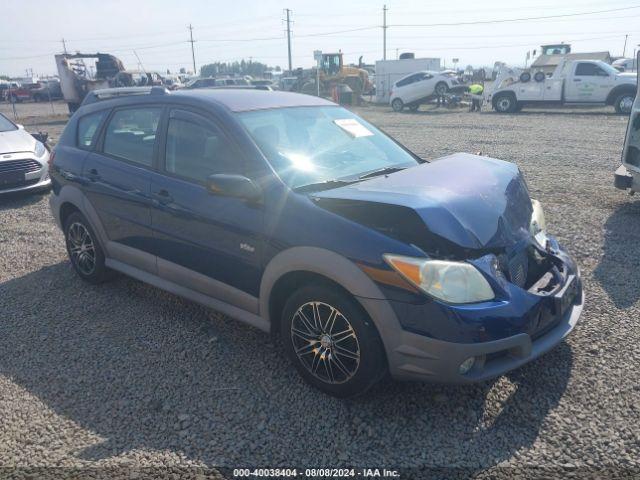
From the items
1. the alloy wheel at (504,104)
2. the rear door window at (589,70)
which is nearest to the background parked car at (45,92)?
the alloy wheel at (504,104)

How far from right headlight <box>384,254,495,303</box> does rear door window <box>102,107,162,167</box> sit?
7.62ft

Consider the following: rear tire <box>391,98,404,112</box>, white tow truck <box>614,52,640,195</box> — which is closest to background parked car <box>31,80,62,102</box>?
rear tire <box>391,98,404,112</box>

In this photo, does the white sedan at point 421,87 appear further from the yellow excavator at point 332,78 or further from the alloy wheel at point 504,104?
the yellow excavator at point 332,78

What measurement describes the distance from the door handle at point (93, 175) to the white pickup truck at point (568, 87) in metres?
19.8

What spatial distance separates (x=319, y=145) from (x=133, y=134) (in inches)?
65.1

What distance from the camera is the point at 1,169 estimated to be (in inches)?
308

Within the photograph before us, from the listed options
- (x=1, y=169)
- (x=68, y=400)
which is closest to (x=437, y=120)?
(x=1, y=169)

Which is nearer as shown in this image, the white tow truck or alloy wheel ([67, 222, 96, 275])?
alloy wheel ([67, 222, 96, 275])

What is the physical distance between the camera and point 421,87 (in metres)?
25.1

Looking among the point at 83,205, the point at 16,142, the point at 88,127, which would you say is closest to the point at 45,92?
the point at 16,142

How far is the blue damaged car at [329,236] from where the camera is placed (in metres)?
2.66

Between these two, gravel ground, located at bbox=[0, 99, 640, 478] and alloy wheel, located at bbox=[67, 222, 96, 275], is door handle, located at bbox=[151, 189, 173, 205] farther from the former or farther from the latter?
alloy wheel, located at bbox=[67, 222, 96, 275]

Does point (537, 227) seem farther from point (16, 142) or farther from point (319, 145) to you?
point (16, 142)

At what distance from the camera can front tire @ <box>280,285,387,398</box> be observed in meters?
2.80
